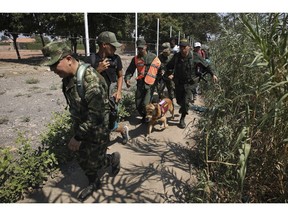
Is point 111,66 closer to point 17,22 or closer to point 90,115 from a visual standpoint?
point 90,115

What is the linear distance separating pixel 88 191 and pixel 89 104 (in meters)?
1.07

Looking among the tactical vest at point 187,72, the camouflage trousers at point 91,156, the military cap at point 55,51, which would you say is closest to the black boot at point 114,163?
the camouflage trousers at point 91,156

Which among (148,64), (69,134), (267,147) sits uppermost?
(148,64)

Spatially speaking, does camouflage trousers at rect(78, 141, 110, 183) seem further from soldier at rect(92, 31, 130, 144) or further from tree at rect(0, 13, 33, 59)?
tree at rect(0, 13, 33, 59)

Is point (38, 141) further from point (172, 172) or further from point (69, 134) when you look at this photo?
point (172, 172)

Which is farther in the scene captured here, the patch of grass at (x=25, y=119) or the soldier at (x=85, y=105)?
the patch of grass at (x=25, y=119)

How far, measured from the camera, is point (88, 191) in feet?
8.93

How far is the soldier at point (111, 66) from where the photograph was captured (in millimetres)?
3283

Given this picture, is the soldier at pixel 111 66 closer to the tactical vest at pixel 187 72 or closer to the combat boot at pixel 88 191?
the combat boot at pixel 88 191

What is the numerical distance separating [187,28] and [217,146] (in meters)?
40.8

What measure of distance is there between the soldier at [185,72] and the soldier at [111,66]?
129 centimetres

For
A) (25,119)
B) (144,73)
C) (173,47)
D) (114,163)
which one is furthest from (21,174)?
(173,47)

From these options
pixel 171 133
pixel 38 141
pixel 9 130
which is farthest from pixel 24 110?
pixel 171 133

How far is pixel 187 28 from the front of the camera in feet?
134
